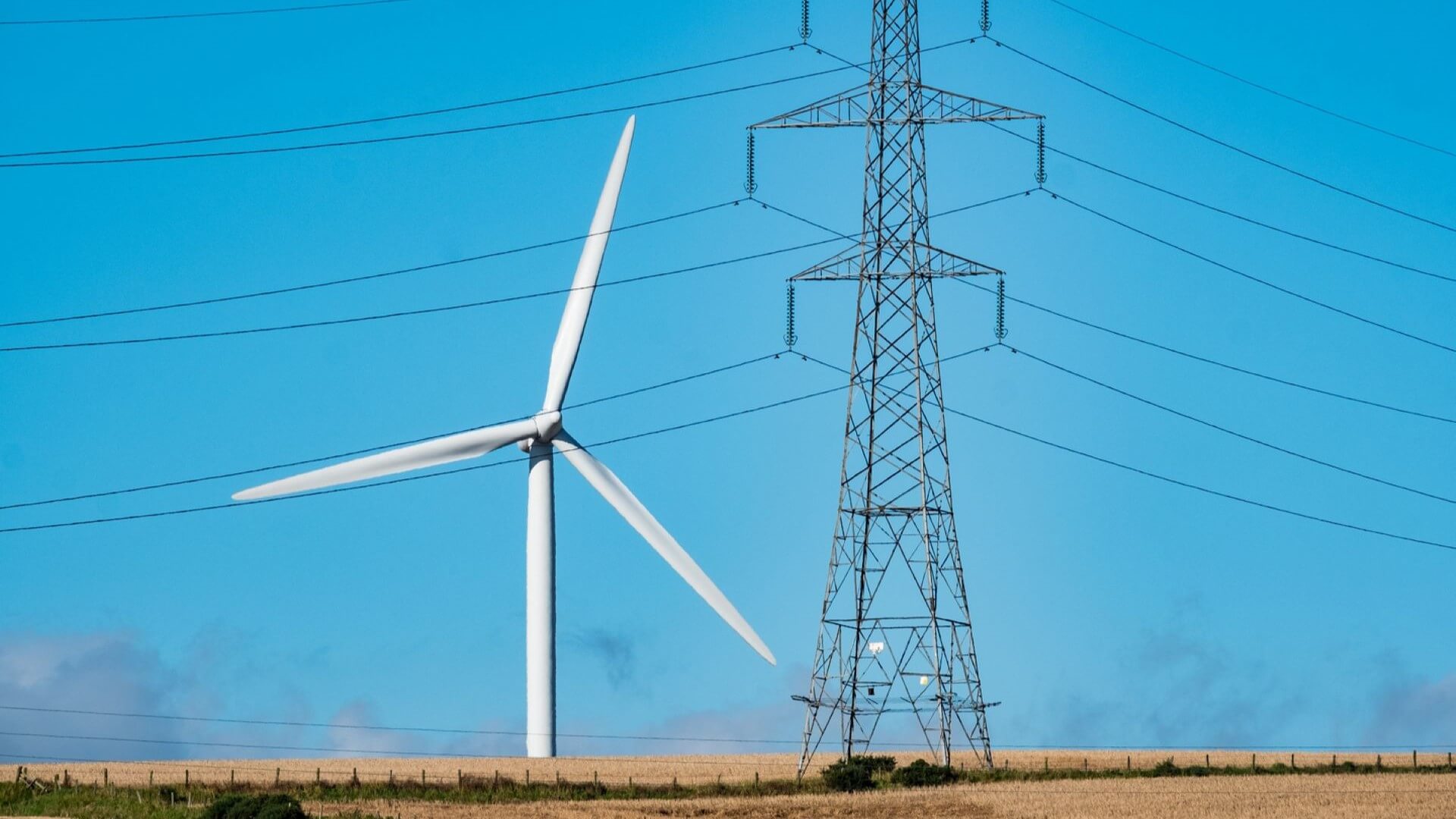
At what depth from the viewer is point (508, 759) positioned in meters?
101

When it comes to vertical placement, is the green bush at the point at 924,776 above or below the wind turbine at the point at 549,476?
below

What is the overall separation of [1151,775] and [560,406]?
30199 mm

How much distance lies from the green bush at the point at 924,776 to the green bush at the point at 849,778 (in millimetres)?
1400

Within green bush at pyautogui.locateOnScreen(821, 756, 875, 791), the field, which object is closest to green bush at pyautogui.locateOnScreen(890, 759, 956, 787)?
the field

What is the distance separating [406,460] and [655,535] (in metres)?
11.0

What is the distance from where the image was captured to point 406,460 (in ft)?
286

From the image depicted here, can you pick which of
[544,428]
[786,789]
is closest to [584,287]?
[544,428]

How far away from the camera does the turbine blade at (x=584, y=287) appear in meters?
91.8

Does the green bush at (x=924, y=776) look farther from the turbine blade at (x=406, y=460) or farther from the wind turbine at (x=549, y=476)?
the turbine blade at (x=406, y=460)

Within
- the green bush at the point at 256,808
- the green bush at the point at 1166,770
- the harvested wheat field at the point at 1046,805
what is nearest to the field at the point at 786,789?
the harvested wheat field at the point at 1046,805

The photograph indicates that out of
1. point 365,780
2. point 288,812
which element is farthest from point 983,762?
point 288,812

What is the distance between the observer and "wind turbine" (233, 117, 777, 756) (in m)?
87.9

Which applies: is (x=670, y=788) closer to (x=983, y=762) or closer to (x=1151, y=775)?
(x=983, y=762)

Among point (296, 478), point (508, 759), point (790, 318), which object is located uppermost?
point (790, 318)
